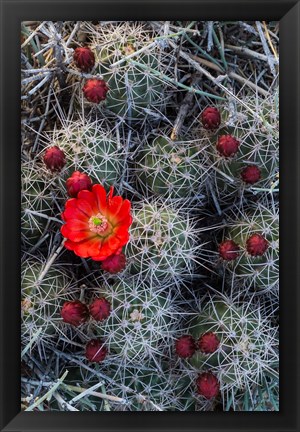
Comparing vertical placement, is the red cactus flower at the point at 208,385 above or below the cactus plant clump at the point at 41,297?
below

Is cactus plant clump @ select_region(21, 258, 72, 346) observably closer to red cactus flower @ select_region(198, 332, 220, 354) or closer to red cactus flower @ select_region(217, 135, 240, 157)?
red cactus flower @ select_region(198, 332, 220, 354)

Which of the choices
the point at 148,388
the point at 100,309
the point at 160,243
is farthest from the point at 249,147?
the point at 148,388

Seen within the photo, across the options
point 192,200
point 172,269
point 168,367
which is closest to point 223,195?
point 192,200

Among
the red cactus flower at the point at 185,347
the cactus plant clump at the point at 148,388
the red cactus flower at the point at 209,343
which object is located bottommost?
the cactus plant clump at the point at 148,388

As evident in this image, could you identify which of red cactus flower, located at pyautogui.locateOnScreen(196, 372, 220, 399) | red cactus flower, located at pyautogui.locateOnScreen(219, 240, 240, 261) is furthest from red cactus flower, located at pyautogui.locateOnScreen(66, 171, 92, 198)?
red cactus flower, located at pyautogui.locateOnScreen(196, 372, 220, 399)

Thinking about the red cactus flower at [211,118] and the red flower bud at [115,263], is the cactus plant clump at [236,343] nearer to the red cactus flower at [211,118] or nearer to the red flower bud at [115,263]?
the red flower bud at [115,263]

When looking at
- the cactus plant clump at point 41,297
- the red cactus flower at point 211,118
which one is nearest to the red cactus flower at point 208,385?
the cactus plant clump at point 41,297
